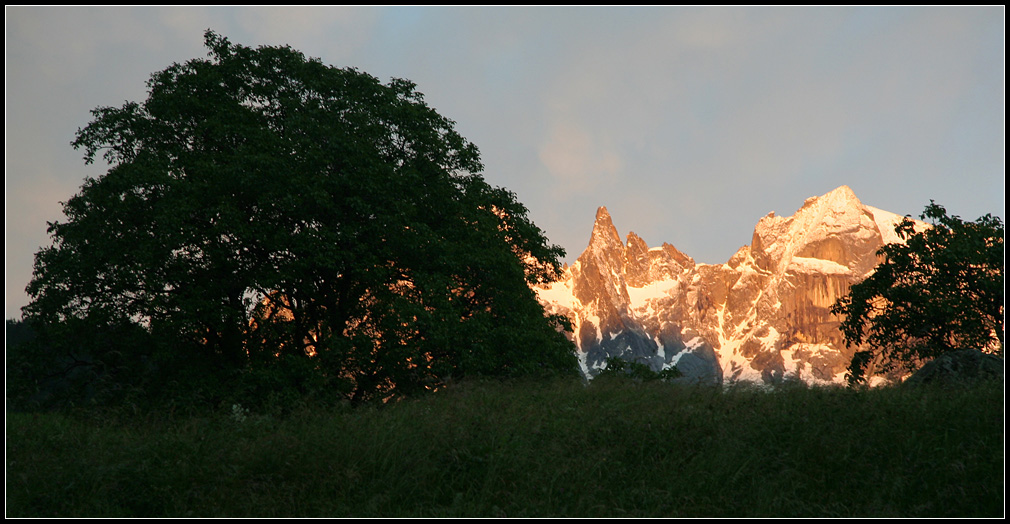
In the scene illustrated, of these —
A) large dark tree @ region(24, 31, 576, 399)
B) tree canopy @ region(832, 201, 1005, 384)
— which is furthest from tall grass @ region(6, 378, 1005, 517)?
tree canopy @ region(832, 201, 1005, 384)

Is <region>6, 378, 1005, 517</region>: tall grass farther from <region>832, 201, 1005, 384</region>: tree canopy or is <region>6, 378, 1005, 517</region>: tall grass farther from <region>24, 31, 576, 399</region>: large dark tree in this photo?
<region>832, 201, 1005, 384</region>: tree canopy

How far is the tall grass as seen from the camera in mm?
7637

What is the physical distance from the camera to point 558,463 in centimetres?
844

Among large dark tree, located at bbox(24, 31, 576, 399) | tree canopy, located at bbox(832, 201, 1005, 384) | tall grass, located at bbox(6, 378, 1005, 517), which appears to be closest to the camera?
tall grass, located at bbox(6, 378, 1005, 517)

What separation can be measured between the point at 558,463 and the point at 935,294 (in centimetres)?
1684

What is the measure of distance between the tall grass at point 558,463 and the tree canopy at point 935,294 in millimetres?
11363

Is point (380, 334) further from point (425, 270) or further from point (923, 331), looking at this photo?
point (923, 331)

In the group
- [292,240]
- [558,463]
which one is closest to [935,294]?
[558,463]

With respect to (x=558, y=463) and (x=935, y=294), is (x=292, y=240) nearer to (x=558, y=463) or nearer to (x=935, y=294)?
(x=558, y=463)

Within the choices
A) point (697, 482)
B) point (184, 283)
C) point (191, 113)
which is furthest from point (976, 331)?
point (191, 113)

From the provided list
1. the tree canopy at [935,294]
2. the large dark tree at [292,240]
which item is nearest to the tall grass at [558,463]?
the large dark tree at [292,240]

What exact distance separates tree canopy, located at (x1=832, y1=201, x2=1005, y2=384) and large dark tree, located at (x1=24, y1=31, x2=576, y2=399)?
35.0ft

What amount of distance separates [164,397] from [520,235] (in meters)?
10.8

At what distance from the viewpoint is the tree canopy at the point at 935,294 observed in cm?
1920
